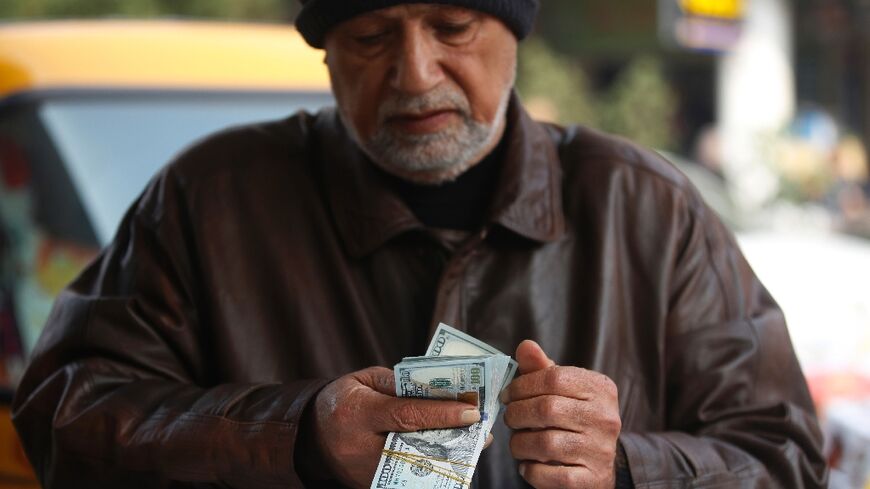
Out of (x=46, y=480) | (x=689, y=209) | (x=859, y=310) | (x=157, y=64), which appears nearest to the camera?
(x=46, y=480)

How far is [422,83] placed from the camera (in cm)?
230

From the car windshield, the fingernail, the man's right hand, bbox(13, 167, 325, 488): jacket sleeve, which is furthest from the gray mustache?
the car windshield

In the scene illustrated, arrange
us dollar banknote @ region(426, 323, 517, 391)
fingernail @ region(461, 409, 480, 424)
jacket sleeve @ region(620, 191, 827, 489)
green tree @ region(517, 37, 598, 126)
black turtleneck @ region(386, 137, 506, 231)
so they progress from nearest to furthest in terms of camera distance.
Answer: fingernail @ region(461, 409, 480, 424)
us dollar banknote @ region(426, 323, 517, 391)
jacket sleeve @ region(620, 191, 827, 489)
black turtleneck @ region(386, 137, 506, 231)
green tree @ region(517, 37, 598, 126)

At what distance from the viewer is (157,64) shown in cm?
411

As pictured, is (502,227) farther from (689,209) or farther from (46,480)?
(46,480)

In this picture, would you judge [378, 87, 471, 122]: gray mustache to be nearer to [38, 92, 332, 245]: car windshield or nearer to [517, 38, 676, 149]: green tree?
[38, 92, 332, 245]: car windshield

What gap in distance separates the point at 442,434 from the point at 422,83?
0.72 m

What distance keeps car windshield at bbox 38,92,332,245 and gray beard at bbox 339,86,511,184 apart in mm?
1489

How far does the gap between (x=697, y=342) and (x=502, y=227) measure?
43cm

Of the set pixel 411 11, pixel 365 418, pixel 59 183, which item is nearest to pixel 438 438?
pixel 365 418

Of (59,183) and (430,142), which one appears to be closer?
(430,142)

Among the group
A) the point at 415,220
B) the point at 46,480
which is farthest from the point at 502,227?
the point at 46,480

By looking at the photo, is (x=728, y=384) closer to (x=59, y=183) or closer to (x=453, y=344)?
(x=453, y=344)

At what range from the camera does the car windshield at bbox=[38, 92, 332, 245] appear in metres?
3.83
